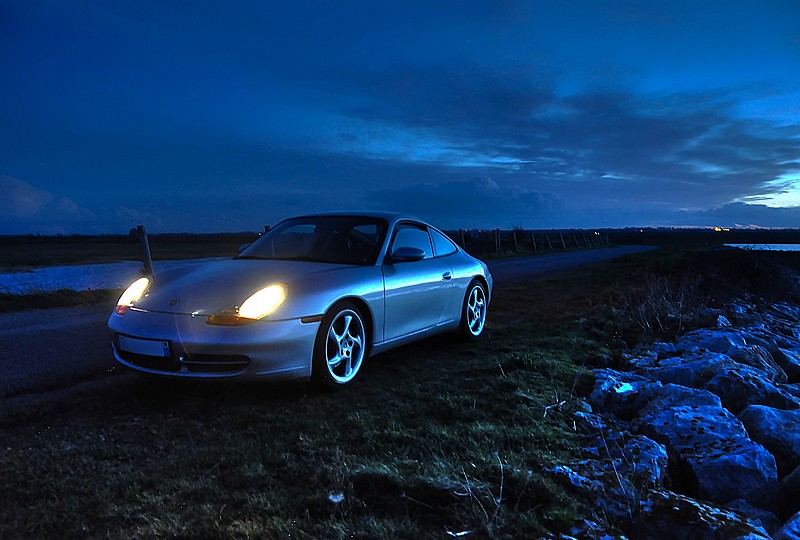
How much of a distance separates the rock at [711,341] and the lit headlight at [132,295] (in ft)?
18.6

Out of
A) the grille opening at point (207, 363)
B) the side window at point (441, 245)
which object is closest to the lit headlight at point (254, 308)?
the grille opening at point (207, 363)

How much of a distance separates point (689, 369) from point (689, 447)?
1854mm

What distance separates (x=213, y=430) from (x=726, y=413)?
3535 mm

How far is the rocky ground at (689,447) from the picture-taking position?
2346 millimetres

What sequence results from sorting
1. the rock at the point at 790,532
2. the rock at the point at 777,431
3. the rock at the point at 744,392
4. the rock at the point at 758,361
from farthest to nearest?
the rock at the point at 758,361 → the rock at the point at 744,392 → the rock at the point at 777,431 → the rock at the point at 790,532

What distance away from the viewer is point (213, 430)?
128 inches

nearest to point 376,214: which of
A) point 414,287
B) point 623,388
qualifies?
point 414,287

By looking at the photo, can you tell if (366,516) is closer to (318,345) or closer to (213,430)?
(213,430)

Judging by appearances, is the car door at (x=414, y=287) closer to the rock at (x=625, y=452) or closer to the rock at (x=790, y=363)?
the rock at (x=625, y=452)

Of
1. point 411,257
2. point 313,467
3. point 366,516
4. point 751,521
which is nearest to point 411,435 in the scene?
point 313,467

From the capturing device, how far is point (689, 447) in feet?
10.9

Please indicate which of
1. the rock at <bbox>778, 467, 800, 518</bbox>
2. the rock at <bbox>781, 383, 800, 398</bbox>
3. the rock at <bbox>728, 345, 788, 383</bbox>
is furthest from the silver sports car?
the rock at <bbox>781, 383, 800, 398</bbox>

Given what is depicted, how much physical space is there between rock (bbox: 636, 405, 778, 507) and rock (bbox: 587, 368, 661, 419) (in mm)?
403

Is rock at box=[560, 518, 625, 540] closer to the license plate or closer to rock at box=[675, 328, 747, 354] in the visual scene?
the license plate
